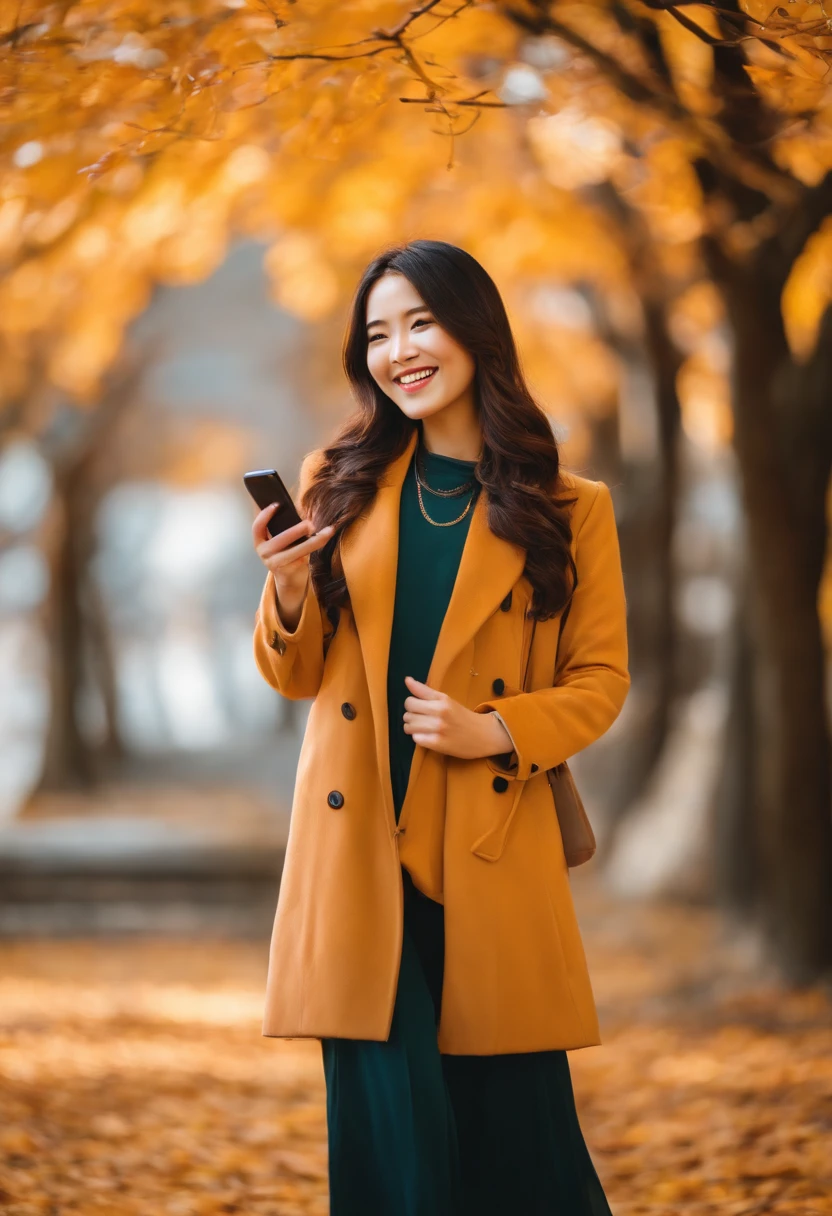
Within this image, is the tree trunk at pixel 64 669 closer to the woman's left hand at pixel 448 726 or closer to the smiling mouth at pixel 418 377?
the smiling mouth at pixel 418 377

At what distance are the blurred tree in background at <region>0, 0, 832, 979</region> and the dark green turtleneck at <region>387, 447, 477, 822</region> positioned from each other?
3.94ft

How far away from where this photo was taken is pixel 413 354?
2977 mm

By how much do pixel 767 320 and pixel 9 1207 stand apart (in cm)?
479

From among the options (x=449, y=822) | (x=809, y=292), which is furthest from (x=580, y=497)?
(x=809, y=292)

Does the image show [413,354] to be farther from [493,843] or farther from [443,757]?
[493,843]

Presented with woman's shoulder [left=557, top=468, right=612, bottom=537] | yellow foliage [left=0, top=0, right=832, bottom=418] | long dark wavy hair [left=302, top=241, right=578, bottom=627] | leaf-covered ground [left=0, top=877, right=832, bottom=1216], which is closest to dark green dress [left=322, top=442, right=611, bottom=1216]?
long dark wavy hair [left=302, top=241, right=578, bottom=627]

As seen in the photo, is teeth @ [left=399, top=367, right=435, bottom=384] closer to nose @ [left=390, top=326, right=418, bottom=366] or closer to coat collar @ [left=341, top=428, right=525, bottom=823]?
nose @ [left=390, top=326, right=418, bottom=366]

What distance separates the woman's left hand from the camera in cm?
278

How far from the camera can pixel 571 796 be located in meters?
3.05

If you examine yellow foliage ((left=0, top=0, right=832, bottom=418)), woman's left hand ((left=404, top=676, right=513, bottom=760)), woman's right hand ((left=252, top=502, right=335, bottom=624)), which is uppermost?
yellow foliage ((left=0, top=0, right=832, bottom=418))

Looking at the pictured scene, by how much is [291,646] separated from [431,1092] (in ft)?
3.04

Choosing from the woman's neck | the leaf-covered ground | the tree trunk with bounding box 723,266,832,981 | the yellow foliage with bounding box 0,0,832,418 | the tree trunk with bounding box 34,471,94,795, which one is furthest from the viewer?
the tree trunk with bounding box 34,471,94,795

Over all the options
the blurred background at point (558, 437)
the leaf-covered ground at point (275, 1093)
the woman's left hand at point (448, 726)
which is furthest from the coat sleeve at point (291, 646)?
the leaf-covered ground at point (275, 1093)

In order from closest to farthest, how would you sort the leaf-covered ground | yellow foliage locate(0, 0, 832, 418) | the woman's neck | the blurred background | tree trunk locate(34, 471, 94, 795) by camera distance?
the woman's neck → yellow foliage locate(0, 0, 832, 418) → the blurred background → the leaf-covered ground → tree trunk locate(34, 471, 94, 795)
